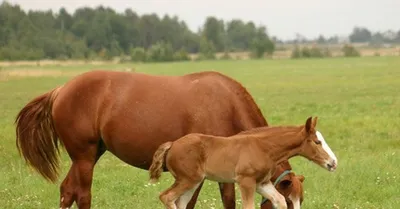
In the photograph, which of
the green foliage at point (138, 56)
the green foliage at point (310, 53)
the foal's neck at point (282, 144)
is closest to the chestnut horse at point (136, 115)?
the foal's neck at point (282, 144)

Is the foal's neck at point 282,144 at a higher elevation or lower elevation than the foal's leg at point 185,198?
higher

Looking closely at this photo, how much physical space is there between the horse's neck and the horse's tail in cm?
301

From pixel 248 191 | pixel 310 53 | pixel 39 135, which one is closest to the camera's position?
pixel 248 191

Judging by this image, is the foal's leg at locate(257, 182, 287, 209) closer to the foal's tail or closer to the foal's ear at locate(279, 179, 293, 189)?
the foal's ear at locate(279, 179, 293, 189)

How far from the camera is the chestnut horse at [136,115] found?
7.64m

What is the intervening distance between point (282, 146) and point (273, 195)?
20.2 inches

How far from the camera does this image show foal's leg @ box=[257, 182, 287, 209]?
22.4 ft

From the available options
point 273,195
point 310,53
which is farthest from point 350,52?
Result: point 273,195

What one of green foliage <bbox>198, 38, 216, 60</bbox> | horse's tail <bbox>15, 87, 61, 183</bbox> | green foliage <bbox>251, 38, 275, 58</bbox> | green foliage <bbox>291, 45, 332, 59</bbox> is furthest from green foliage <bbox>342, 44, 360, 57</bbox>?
horse's tail <bbox>15, 87, 61, 183</bbox>

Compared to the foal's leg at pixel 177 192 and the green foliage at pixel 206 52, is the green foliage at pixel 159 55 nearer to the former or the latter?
the green foliage at pixel 206 52

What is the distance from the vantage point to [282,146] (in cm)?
692

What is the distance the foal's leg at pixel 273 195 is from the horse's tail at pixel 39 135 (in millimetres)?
3008

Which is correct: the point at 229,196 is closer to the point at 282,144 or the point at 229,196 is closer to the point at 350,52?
the point at 282,144

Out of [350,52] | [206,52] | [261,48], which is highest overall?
[261,48]
